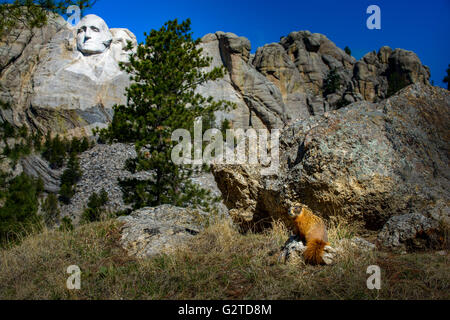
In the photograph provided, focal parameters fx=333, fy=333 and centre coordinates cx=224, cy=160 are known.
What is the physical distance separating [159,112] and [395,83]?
144 feet

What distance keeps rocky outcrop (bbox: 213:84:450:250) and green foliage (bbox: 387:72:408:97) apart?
44870 mm

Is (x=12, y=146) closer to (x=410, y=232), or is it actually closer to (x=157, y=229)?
(x=157, y=229)

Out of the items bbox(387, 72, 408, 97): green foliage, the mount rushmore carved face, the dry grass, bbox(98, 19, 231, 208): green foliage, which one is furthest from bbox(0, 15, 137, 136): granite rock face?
bbox(387, 72, 408, 97): green foliage

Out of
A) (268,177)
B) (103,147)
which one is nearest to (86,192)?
(103,147)

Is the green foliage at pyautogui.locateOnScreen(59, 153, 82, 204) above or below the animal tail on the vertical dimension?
above

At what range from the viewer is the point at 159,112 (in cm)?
1186

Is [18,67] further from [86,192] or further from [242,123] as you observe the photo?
[242,123]

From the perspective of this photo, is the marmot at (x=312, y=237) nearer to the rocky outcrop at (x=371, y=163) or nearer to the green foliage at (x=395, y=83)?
the rocky outcrop at (x=371, y=163)

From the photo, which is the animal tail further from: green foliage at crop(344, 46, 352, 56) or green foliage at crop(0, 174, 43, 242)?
green foliage at crop(344, 46, 352, 56)

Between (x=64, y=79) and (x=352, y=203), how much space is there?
36.6 meters

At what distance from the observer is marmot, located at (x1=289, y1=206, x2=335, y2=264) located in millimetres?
3654

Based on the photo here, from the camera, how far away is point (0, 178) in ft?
29.7

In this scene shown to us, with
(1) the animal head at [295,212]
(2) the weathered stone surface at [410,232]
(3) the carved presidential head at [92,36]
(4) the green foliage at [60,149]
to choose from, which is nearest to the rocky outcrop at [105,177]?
(4) the green foliage at [60,149]

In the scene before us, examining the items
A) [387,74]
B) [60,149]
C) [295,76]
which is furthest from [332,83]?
[60,149]
